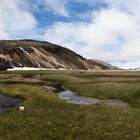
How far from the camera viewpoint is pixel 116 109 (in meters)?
42.9

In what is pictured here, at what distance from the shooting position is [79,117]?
38281mm

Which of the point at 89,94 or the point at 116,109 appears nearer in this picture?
the point at 116,109

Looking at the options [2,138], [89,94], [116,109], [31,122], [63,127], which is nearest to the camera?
[2,138]

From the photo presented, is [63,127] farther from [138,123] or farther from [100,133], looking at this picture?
[138,123]

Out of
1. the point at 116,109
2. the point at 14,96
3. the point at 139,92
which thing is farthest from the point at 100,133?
the point at 14,96

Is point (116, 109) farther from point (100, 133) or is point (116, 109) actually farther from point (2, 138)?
point (2, 138)

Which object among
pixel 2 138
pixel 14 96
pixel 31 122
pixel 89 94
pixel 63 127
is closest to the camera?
pixel 2 138

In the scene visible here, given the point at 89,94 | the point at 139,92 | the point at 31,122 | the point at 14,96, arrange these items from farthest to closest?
1. the point at 89,94
2. the point at 14,96
3. the point at 139,92
4. the point at 31,122

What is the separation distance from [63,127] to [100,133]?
13.2ft

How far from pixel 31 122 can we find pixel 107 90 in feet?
121

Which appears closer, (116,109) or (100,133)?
(100,133)

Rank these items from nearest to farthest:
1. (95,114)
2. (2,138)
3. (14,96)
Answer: (2,138), (95,114), (14,96)

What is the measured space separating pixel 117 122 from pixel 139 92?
2757cm

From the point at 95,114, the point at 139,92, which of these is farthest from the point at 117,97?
the point at 95,114
